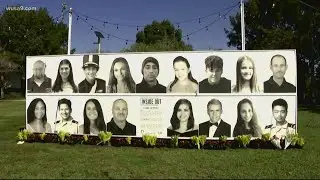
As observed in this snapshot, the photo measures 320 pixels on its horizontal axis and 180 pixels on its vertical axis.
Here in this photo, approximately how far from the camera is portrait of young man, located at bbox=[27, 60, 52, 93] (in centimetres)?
1578

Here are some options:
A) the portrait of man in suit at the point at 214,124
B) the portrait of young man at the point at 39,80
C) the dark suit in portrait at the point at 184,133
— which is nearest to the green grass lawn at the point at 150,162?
the dark suit in portrait at the point at 184,133

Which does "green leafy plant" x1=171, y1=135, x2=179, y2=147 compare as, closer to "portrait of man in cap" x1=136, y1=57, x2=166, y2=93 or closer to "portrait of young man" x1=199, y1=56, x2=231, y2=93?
"portrait of man in cap" x1=136, y1=57, x2=166, y2=93

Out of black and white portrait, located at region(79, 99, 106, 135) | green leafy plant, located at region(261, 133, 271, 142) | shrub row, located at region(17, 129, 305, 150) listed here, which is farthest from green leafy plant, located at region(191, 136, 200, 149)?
black and white portrait, located at region(79, 99, 106, 135)

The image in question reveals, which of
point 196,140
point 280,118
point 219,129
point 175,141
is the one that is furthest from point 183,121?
point 280,118

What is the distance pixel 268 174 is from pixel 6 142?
30.2 ft

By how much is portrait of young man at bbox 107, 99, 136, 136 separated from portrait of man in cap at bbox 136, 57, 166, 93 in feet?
2.33

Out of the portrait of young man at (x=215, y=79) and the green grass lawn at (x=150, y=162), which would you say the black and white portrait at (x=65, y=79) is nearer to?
the green grass lawn at (x=150, y=162)

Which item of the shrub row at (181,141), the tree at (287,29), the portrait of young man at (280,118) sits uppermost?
the tree at (287,29)

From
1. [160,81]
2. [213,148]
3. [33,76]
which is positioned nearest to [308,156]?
[213,148]

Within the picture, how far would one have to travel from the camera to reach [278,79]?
1390cm

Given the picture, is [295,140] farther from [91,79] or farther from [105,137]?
[91,79]

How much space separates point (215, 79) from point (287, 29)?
37.9 metres

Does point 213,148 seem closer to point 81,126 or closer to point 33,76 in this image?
point 81,126

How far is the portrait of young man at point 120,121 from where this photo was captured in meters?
14.7
